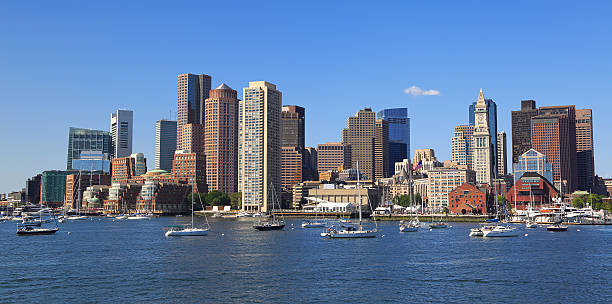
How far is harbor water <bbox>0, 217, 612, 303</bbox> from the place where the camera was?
230 feet

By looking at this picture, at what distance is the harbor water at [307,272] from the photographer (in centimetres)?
7012

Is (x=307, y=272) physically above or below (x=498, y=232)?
below

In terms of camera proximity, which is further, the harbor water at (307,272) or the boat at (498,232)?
the boat at (498,232)

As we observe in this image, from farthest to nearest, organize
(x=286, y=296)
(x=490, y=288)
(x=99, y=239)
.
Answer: (x=99, y=239)
(x=490, y=288)
(x=286, y=296)

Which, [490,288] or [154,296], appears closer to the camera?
[154,296]

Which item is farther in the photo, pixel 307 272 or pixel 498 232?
pixel 498 232

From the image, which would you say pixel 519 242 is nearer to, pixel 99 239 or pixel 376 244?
pixel 376 244

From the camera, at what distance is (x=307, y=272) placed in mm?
87938

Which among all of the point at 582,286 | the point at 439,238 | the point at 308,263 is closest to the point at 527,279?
the point at 582,286

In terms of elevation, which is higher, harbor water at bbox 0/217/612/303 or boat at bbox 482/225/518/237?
boat at bbox 482/225/518/237

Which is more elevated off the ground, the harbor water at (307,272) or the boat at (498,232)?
the boat at (498,232)

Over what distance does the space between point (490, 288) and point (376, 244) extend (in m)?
57.6

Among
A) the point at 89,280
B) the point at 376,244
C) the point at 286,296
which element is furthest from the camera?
the point at 376,244

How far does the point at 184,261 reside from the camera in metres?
101
